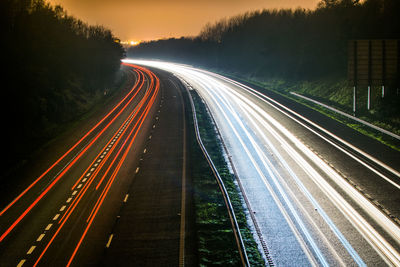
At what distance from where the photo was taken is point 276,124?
32125 millimetres

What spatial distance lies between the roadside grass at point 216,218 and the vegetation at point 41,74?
14259mm

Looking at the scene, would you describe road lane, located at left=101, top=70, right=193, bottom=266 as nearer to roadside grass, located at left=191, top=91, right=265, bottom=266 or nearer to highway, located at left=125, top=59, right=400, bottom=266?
roadside grass, located at left=191, top=91, right=265, bottom=266

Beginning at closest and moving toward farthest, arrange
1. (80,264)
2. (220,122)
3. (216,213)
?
(80,264) → (216,213) → (220,122)

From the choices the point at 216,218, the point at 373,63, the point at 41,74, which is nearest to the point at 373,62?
the point at 373,63

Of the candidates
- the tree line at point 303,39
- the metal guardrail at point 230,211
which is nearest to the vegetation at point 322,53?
the tree line at point 303,39

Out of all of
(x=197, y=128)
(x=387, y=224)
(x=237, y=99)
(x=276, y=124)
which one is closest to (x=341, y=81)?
(x=237, y=99)

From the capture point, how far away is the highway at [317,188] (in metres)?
13.4

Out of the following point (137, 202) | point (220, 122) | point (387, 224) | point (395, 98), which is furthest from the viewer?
point (220, 122)

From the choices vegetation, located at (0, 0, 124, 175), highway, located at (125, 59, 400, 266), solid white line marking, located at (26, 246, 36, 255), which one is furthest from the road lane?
vegetation, located at (0, 0, 124, 175)

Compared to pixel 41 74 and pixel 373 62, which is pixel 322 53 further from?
pixel 41 74

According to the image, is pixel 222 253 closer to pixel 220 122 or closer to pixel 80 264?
pixel 80 264

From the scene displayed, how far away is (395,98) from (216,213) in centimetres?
2278

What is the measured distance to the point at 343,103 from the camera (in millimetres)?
39531

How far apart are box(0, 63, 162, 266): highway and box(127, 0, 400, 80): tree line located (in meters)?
30.3
